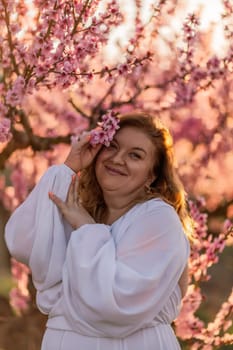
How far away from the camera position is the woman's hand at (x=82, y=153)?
386 centimetres

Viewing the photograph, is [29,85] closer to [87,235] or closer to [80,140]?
[80,140]

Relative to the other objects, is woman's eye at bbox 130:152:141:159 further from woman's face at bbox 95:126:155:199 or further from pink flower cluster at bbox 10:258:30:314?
pink flower cluster at bbox 10:258:30:314

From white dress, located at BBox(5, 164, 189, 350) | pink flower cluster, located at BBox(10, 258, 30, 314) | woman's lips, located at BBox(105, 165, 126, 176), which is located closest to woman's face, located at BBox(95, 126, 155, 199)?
woman's lips, located at BBox(105, 165, 126, 176)

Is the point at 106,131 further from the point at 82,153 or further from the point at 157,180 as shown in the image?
the point at 157,180

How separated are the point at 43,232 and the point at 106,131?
479mm

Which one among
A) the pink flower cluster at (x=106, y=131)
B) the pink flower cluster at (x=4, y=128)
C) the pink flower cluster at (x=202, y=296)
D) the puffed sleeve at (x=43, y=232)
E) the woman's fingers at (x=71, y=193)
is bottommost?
the pink flower cluster at (x=202, y=296)

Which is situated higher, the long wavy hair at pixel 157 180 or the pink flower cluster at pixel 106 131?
the pink flower cluster at pixel 106 131

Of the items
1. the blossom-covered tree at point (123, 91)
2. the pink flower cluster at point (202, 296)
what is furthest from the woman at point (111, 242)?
the pink flower cluster at point (202, 296)

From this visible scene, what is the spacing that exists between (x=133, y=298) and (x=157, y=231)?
271 millimetres

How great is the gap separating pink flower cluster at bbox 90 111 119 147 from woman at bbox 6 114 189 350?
4cm

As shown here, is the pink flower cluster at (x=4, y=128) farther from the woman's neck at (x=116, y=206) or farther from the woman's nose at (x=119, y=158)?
the woman's nose at (x=119, y=158)

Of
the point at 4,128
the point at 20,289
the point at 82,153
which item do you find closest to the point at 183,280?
the point at 82,153

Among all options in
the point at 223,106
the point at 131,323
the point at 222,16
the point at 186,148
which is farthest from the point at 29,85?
the point at 186,148

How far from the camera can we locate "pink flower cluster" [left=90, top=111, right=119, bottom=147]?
380 cm
